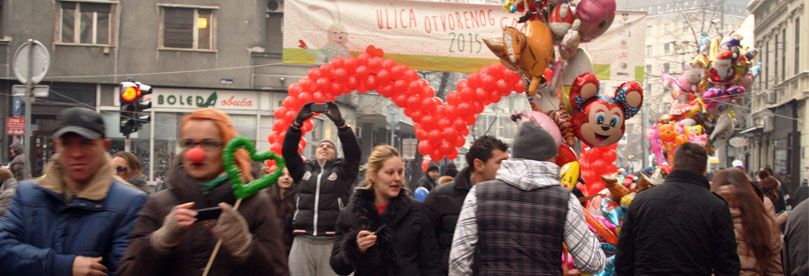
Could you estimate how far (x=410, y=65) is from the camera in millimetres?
14172

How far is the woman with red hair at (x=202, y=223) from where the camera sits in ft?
12.8

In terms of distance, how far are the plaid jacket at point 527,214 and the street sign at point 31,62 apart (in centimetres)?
947

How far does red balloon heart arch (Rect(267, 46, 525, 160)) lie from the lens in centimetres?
1354

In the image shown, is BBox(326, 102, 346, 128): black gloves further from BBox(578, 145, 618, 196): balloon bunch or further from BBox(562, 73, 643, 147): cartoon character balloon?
BBox(578, 145, 618, 196): balloon bunch

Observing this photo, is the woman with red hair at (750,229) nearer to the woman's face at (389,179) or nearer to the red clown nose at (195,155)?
the woman's face at (389,179)

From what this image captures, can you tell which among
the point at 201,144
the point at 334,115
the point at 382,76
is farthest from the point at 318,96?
the point at 201,144

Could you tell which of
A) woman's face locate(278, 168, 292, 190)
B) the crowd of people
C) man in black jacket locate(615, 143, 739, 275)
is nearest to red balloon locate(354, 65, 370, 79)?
woman's face locate(278, 168, 292, 190)

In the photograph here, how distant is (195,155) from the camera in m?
4.05

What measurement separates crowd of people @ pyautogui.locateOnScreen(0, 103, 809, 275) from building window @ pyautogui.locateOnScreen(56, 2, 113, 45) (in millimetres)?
22688

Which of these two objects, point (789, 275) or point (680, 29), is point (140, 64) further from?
point (680, 29)

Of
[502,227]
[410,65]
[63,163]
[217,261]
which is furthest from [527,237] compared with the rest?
[410,65]

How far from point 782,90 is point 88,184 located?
38.8 meters

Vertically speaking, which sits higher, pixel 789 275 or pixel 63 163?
→ pixel 63 163

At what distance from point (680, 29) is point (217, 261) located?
102270mm
